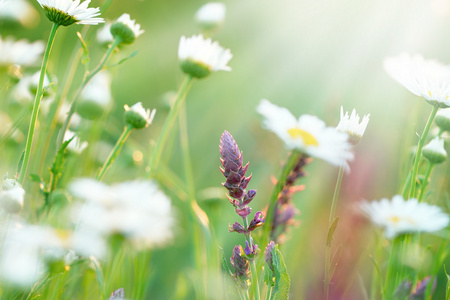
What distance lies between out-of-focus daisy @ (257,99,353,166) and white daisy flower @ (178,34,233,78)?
0.31m

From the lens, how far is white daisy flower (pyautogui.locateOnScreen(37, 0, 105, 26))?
1.89ft

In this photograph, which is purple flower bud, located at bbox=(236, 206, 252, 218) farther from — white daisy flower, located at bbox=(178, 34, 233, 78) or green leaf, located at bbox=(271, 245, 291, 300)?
white daisy flower, located at bbox=(178, 34, 233, 78)

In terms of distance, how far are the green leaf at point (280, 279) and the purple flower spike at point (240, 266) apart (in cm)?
3

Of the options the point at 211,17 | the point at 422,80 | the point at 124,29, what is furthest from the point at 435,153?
the point at 211,17

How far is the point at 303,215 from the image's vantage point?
4.50 ft

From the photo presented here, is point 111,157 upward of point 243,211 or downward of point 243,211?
upward

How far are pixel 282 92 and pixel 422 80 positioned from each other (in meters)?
1.59

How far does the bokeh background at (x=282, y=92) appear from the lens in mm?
1049

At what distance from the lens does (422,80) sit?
Answer: 0.61 meters

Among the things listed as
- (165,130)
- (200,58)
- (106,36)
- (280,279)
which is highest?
(106,36)

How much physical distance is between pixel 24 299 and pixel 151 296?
2.21 feet

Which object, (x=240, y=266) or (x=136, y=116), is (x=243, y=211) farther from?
(x=136, y=116)

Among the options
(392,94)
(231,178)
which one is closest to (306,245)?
(231,178)

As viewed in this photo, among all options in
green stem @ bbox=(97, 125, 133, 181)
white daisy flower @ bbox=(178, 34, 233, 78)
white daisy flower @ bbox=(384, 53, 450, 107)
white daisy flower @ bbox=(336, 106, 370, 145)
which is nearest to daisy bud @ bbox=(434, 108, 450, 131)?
white daisy flower @ bbox=(384, 53, 450, 107)
